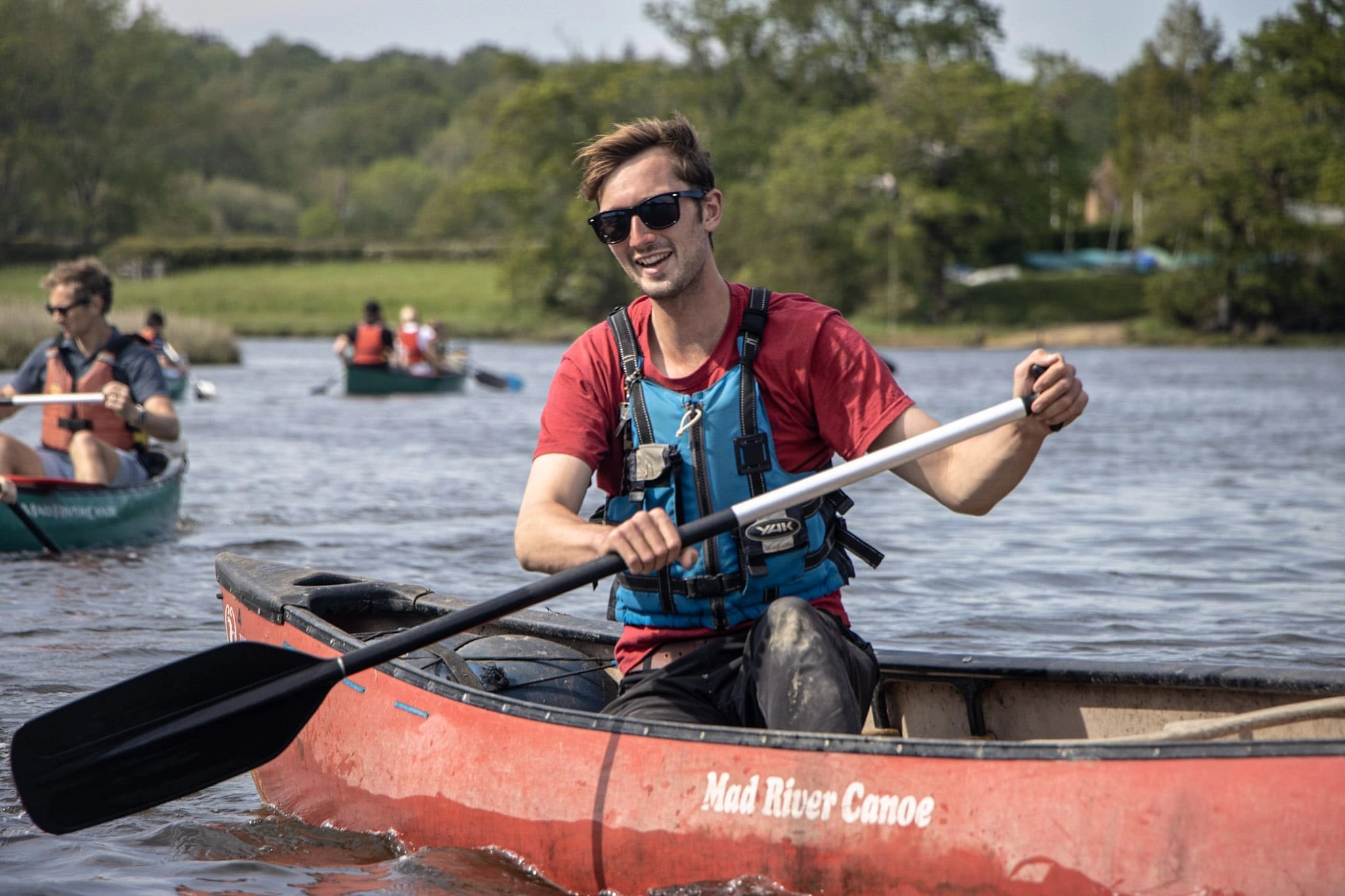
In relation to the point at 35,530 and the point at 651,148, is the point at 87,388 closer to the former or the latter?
the point at 35,530

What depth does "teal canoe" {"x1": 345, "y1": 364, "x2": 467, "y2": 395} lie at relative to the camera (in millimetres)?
19047

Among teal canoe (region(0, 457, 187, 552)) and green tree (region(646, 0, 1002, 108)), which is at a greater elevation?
green tree (region(646, 0, 1002, 108))

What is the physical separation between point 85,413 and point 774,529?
5.49m

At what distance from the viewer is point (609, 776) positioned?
3123mm

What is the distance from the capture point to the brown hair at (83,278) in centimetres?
702

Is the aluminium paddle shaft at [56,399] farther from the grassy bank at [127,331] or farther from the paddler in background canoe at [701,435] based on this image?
the grassy bank at [127,331]

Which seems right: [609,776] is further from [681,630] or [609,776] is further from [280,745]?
[280,745]

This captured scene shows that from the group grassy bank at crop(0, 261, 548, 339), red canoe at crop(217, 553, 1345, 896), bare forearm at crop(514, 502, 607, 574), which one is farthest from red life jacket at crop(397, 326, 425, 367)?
grassy bank at crop(0, 261, 548, 339)

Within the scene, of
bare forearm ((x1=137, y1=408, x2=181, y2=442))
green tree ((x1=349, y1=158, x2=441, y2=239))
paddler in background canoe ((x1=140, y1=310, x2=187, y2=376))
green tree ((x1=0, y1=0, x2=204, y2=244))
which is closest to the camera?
bare forearm ((x1=137, y1=408, x2=181, y2=442))

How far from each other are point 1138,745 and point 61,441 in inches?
252

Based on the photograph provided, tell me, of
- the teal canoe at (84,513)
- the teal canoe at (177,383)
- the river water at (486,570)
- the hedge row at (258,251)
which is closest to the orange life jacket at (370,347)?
the teal canoe at (177,383)

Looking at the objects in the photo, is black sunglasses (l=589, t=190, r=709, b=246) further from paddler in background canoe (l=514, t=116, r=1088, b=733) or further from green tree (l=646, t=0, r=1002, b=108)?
green tree (l=646, t=0, r=1002, b=108)

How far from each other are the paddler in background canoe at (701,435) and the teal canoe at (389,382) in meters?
16.2

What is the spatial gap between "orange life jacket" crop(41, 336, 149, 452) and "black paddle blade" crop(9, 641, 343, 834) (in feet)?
13.9
